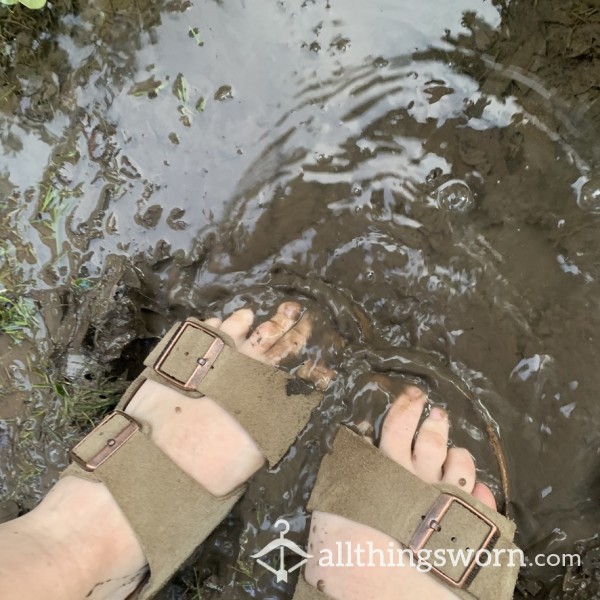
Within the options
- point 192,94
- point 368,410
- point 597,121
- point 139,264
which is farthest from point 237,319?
point 597,121

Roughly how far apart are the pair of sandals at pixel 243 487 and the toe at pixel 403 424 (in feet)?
0.23

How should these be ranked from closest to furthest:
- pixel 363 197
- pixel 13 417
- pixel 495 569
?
pixel 495 569 < pixel 363 197 < pixel 13 417

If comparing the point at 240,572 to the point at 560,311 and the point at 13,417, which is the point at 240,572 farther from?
the point at 560,311

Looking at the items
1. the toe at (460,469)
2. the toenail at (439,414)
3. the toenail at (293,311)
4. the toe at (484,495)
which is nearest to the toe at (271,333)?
the toenail at (293,311)

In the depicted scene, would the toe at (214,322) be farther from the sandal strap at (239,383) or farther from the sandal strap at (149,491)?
the sandal strap at (149,491)

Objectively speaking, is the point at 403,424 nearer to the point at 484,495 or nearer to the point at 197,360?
the point at 484,495

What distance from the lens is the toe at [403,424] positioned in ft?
6.26

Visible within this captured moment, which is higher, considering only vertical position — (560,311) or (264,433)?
(560,311)

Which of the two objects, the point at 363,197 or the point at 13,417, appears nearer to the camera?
the point at 363,197

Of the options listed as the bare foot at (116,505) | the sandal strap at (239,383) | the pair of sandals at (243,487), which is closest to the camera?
the bare foot at (116,505)

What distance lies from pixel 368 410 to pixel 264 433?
341 millimetres

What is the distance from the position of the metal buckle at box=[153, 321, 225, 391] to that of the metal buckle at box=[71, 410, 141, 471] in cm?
19

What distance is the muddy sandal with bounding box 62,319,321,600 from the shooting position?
1816 millimetres

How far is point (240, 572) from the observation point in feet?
6.46
